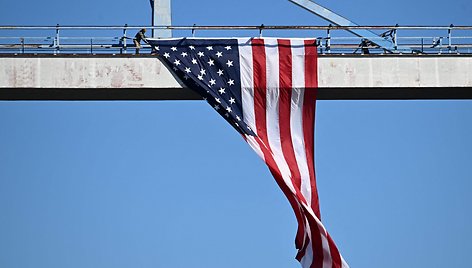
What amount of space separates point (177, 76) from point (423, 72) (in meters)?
5.25

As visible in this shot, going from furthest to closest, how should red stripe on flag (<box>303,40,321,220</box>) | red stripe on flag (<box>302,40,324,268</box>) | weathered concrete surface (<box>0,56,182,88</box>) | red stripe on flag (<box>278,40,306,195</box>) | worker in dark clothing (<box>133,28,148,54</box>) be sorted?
red stripe on flag (<box>278,40,306,195</box>) → worker in dark clothing (<box>133,28,148,54</box>) → red stripe on flag (<box>303,40,321,220</box>) → weathered concrete surface (<box>0,56,182,88</box>) → red stripe on flag (<box>302,40,324,268</box>)

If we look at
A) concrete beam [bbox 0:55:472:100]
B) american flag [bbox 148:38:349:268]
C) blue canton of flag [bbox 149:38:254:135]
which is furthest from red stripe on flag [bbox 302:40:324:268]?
blue canton of flag [bbox 149:38:254:135]

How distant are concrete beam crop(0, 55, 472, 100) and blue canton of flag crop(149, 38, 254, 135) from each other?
1.07 ft

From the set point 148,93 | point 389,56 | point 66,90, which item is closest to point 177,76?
point 148,93

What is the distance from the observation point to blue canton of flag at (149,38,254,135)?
2480cm

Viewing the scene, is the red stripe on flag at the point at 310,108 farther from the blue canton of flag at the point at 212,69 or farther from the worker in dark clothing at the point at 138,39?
the worker in dark clothing at the point at 138,39

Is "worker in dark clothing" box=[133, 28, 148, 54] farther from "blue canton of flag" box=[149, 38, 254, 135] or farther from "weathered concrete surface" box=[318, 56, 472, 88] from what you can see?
"weathered concrete surface" box=[318, 56, 472, 88]

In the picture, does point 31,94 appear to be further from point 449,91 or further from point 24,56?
point 449,91

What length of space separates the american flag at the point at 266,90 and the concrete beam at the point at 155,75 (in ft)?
1.28

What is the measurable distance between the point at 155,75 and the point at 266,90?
248 cm

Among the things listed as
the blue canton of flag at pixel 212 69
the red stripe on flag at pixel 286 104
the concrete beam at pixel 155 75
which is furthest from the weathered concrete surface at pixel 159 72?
the red stripe on flag at pixel 286 104

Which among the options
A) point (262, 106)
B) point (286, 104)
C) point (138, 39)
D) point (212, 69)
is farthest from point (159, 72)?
point (286, 104)

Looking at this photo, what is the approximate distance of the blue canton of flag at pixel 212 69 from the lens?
24.8 m

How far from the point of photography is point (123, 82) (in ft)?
79.9
